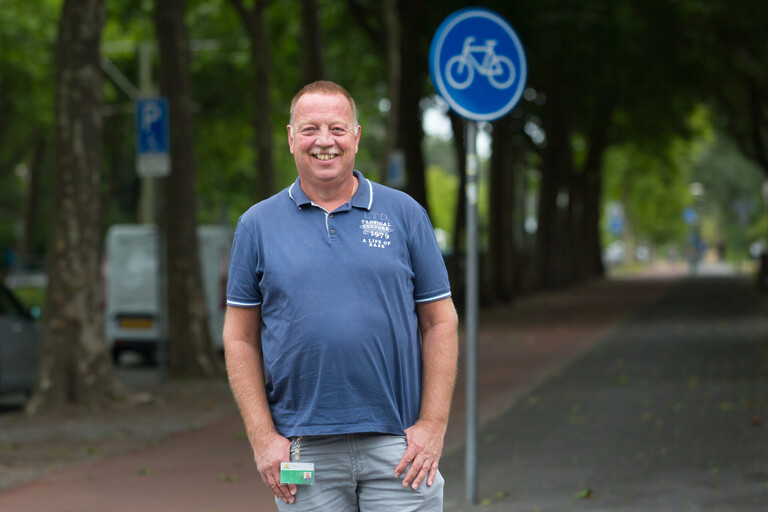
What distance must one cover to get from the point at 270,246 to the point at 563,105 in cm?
2934

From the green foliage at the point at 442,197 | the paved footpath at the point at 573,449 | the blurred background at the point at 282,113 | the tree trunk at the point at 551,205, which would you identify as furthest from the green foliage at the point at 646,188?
the paved footpath at the point at 573,449

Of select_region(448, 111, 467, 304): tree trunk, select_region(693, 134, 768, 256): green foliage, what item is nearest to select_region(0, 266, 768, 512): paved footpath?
select_region(448, 111, 467, 304): tree trunk

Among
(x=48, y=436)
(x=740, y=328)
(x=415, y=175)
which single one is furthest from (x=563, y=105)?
(x=48, y=436)

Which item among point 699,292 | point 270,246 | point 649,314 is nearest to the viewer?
point 270,246

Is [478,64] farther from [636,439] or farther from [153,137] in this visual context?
[153,137]

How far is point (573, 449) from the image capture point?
30.3ft

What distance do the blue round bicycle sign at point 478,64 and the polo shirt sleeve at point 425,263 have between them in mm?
3945

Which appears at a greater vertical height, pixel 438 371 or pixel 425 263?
pixel 425 263

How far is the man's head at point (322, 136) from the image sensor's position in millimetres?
3439

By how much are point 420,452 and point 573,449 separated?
19.7 ft

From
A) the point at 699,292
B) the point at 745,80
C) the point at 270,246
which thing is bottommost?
the point at 699,292

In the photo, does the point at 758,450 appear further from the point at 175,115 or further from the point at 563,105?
the point at 563,105

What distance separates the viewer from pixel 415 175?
24578mm

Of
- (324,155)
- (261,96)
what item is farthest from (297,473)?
(261,96)
